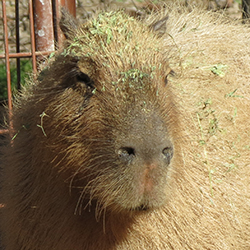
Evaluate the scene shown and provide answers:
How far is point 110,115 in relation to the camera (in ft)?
9.31

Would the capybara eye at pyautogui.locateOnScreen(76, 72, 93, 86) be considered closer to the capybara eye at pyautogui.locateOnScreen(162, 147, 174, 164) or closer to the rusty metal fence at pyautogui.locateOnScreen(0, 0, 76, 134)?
the capybara eye at pyautogui.locateOnScreen(162, 147, 174, 164)

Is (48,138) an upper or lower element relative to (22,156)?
upper

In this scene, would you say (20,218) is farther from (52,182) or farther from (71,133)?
(71,133)

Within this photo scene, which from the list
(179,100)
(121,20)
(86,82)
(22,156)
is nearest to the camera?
(86,82)

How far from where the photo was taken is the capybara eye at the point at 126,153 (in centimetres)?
264

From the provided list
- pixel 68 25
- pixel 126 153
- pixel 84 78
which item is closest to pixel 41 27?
pixel 68 25

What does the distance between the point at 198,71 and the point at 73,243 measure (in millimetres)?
1771

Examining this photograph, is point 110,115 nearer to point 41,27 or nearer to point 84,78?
point 84,78

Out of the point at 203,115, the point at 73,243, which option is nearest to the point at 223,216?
the point at 203,115

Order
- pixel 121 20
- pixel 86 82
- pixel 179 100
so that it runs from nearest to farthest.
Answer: pixel 86 82, pixel 121 20, pixel 179 100

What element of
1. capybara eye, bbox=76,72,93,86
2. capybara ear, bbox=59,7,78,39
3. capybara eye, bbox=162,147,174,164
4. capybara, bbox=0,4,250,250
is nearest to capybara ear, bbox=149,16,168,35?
capybara, bbox=0,4,250,250

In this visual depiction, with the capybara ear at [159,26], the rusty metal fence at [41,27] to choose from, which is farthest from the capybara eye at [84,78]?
the rusty metal fence at [41,27]

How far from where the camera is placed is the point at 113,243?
3461 millimetres

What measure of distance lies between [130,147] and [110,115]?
304mm
